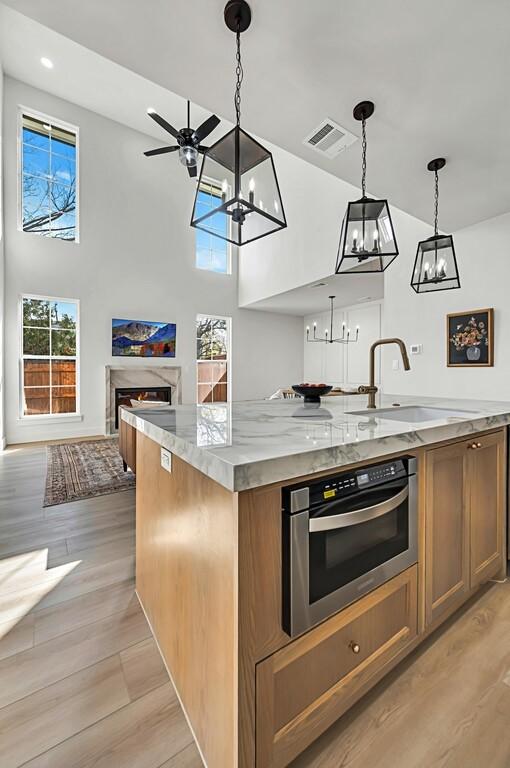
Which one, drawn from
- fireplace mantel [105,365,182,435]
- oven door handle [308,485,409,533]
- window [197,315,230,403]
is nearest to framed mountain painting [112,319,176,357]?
fireplace mantel [105,365,182,435]

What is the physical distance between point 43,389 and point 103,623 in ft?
17.2

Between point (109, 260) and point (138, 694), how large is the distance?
651cm

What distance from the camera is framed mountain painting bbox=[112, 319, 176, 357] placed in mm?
6402

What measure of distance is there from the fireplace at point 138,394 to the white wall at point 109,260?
0.27m

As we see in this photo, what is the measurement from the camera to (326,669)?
98 cm

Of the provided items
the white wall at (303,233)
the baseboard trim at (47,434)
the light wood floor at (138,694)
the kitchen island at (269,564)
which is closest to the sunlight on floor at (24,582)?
the light wood floor at (138,694)

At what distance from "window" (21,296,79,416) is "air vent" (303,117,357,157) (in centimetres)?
524

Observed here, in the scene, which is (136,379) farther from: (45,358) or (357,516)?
(357,516)

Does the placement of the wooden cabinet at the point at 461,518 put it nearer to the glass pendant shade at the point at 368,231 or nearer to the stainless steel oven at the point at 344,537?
the stainless steel oven at the point at 344,537

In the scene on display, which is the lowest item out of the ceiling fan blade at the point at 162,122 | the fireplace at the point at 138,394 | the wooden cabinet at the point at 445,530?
the wooden cabinet at the point at 445,530

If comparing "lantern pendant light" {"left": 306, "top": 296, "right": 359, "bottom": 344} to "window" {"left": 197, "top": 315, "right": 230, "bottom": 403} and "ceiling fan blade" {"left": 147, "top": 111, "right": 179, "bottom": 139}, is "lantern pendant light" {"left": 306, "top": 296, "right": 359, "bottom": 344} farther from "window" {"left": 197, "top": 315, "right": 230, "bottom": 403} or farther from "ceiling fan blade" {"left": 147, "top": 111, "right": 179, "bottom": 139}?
"ceiling fan blade" {"left": 147, "top": 111, "right": 179, "bottom": 139}

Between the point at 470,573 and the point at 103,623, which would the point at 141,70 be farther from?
the point at 470,573

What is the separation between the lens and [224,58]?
1529 millimetres

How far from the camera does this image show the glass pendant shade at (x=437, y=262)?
2340 mm
